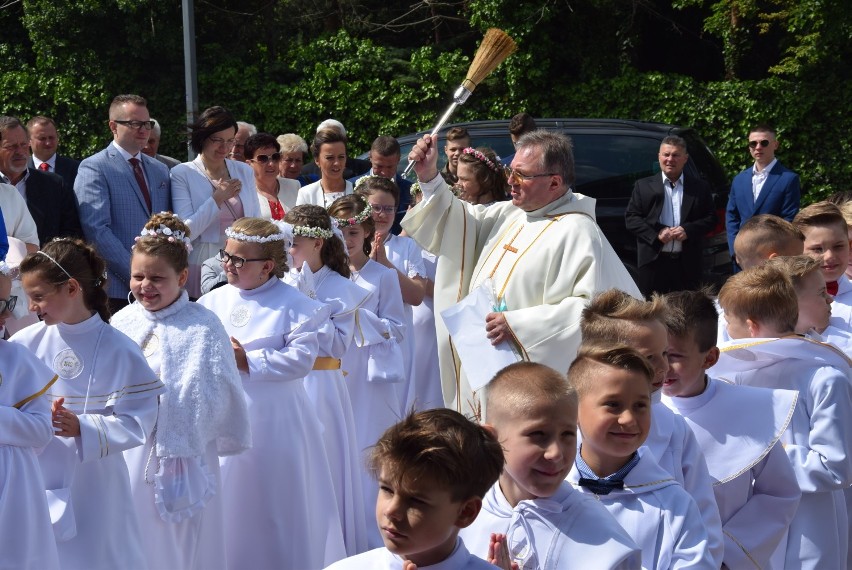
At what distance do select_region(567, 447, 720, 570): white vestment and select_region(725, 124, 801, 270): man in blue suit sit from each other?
8794mm

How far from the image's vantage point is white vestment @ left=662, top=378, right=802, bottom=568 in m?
4.00

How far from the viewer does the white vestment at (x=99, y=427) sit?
467 centimetres

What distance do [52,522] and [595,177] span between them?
8014mm

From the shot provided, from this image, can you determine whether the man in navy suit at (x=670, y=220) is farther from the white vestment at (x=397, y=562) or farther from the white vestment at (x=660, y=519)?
the white vestment at (x=397, y=562)

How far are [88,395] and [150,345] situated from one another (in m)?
0.55

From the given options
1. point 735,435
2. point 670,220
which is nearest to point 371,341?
point 735,435

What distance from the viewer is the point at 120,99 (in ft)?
25.6

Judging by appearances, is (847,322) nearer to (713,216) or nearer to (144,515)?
(144,515)

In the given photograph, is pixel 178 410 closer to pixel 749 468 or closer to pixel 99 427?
pixel 99 427

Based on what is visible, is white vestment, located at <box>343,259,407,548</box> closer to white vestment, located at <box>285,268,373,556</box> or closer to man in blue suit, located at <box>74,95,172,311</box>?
white vestment, located at <box>285,268,373,556</box>

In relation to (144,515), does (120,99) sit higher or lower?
higher

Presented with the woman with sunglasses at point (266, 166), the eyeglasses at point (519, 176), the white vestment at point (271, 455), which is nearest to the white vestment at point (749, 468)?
the eyeglasses at point (519, 176)

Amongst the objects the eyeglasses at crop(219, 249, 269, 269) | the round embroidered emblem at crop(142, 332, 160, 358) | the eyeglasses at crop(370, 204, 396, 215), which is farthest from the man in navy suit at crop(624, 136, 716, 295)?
the round embroidered emblem at crop(142, 332, 160, 358)

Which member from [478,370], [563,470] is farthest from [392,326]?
[563,470]
